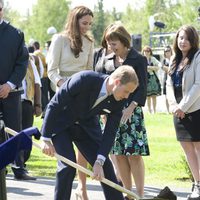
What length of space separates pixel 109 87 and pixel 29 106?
162 inches

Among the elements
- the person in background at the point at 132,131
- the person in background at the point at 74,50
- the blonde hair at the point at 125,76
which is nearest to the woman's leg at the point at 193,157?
the person in background at the point at 132,131

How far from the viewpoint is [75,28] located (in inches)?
346

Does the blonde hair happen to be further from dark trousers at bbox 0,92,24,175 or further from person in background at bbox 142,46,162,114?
person in background at bbox 142,46,162,114

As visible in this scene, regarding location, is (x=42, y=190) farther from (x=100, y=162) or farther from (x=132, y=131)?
(x=100, y=162)

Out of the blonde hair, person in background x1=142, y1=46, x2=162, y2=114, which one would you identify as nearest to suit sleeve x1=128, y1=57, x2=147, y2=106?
the blonde hair

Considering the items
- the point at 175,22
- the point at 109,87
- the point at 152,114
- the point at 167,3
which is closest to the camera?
the point at 109,87

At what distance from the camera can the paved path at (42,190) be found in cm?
917

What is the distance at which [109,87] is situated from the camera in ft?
23.2

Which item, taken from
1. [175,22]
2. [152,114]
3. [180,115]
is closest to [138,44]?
[152,114]

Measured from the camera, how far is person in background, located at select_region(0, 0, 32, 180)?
9.12 metres

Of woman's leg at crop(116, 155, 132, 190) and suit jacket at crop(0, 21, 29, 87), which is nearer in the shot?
woman's leg at crop(116, 155, 132, 190)

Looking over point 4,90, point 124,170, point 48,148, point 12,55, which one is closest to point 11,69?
point 12,55

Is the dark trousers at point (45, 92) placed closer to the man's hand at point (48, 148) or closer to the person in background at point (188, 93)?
the person in background at point (188, 93)

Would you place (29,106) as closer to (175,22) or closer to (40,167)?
(40,167)
